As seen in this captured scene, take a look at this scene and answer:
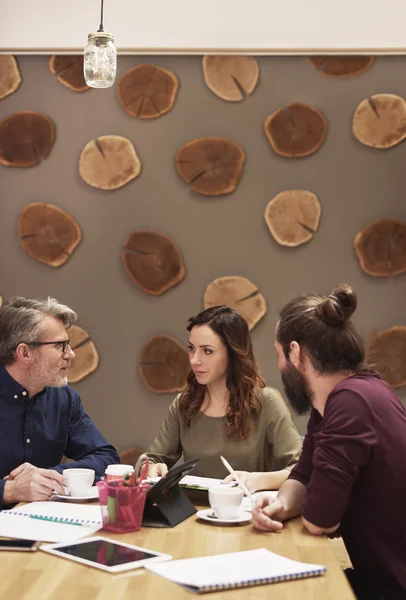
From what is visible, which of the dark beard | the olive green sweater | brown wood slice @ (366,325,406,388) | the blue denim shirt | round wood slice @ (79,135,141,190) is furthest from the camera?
round wood slice @ (79,135,141,190)

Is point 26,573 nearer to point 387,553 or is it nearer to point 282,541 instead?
point 282,541

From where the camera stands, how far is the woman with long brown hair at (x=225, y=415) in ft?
9.76

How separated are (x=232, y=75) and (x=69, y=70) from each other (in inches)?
33.3

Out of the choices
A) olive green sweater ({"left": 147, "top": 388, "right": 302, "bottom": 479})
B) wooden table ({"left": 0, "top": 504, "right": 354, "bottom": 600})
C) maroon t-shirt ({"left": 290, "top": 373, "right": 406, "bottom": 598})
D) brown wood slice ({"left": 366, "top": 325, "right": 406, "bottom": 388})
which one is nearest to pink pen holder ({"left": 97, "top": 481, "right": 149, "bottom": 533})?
wooden table ({"left": 0, "top": 504, "right": 354, "bottom": 600})

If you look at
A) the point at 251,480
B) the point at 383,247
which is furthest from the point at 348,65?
the point at 251,480

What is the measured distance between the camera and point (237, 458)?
2.97 m

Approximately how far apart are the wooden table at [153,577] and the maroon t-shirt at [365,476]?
5.4 inches

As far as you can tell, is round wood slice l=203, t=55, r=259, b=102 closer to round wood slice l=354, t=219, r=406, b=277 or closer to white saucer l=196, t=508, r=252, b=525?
round wood slice l=354, t=219, r=406, b=277

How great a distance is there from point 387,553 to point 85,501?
0.86 meters

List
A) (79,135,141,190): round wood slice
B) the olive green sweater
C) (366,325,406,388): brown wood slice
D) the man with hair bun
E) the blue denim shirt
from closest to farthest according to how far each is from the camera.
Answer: the man with hair bun < the blue denim shirt < the olive green sweater < (366,325,406,388): brown wood slice < (79,135,141,190): round wood slice

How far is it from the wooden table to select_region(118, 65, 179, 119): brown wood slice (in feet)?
8.51

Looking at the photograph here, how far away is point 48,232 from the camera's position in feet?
13.3

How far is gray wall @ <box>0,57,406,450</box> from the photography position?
3.95 meters
